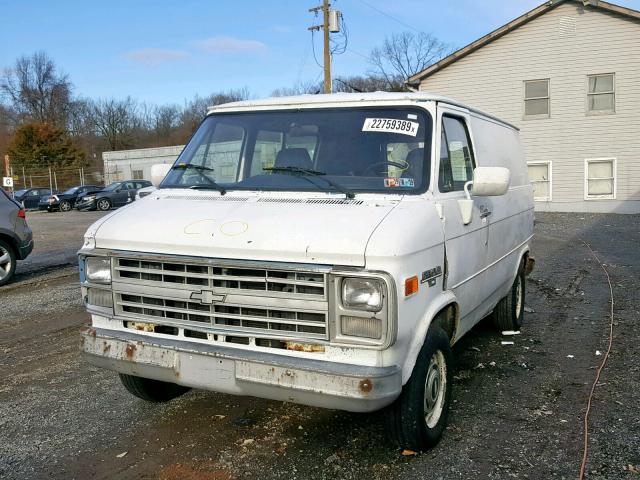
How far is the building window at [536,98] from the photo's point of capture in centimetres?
2169

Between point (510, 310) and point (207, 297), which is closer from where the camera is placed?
point (207, 297)

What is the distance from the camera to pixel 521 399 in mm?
4391

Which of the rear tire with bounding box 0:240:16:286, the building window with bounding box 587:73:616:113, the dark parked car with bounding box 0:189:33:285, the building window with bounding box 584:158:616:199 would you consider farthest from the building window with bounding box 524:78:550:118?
the rear tire with bounding box 0:240:16:286

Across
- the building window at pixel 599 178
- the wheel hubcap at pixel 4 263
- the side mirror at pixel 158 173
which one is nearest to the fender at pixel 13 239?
the wheel hubcap at pixel 4 263

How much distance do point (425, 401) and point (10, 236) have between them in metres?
7.89

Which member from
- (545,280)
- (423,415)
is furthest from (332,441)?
(545,280)

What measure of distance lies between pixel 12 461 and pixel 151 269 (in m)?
1.48

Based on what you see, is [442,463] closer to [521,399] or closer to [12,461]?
[521,399]

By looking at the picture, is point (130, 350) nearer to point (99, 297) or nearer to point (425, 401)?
point (99, 297)

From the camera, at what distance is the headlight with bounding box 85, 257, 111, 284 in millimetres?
3510

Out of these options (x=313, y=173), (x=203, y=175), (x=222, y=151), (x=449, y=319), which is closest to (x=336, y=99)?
(x=313, y=173)

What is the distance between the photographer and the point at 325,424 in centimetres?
394

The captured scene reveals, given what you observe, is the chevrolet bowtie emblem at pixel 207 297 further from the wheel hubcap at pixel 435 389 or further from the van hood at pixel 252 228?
the wheel hubcap at pixel 435 389

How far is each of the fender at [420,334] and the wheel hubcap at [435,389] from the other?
0.89ft
